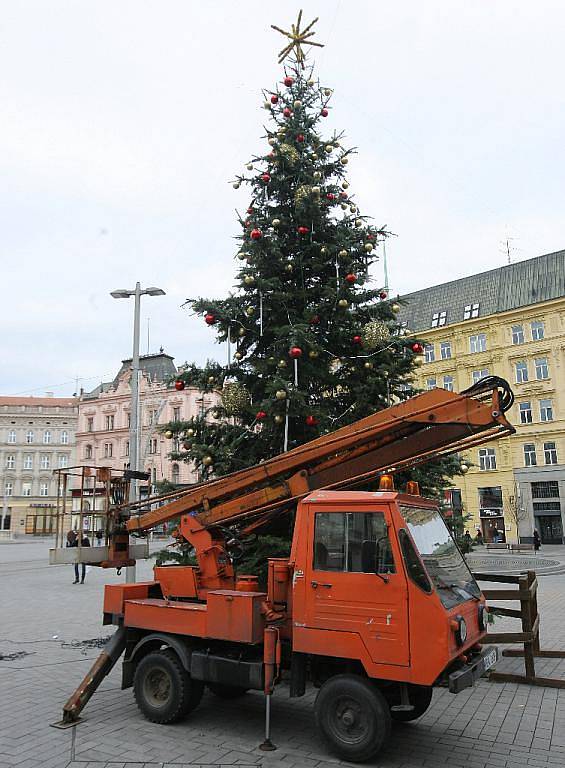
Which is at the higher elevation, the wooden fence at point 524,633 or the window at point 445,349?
the window at point 445,349

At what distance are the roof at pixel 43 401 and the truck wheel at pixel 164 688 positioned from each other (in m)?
87.7

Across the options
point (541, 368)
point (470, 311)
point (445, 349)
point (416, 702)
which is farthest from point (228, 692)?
point (470, 311)

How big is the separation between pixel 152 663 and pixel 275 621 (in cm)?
163

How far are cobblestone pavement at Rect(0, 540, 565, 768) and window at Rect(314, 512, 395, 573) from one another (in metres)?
1.76

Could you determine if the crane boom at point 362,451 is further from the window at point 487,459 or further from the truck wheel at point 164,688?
the window at point 487,459

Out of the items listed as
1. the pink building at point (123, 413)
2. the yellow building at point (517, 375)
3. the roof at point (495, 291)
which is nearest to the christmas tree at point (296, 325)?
the roof at point (495, 291)

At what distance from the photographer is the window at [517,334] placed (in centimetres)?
4728

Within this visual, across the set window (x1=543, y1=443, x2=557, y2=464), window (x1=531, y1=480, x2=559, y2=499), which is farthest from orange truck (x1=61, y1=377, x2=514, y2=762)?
window (x1=543, y1=443, x2=557, y2=464)

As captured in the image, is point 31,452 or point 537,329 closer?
point 537,329

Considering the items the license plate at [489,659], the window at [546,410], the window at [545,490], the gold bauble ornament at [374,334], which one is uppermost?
the window at [546,410]

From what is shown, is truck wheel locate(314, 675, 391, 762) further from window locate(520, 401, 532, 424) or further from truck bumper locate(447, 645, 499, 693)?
window locate(520, 401, 532, 424)

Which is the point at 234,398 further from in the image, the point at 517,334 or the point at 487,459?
the point at 517,334

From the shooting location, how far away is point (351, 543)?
5961 millimetres

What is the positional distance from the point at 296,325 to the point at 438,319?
45.7m
